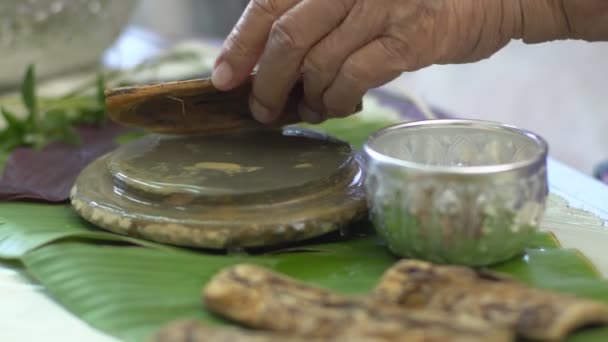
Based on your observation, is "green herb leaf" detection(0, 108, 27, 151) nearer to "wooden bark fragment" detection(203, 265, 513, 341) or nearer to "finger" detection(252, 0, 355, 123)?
"finger" detection(252, 0, 355, 123)

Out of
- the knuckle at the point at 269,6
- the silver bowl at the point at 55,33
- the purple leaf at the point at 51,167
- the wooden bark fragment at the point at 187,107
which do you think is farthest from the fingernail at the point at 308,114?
the silver bowl at the point at 55,33

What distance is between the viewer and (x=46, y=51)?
4.95ft

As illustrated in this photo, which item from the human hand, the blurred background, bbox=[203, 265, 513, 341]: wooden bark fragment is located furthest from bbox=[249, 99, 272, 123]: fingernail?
the blurred background

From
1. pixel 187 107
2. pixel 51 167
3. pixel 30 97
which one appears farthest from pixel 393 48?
pixel 30 97

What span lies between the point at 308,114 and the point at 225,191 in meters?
0.18

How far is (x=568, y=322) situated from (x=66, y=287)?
0.42 metres

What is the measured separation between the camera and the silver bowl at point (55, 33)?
4.65ft

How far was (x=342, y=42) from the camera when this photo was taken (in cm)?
86

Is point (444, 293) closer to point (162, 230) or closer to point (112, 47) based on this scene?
point (162, 230)

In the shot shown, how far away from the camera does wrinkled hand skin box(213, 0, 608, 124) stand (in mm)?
855

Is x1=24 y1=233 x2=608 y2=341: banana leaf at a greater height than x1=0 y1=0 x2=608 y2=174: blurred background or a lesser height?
greater

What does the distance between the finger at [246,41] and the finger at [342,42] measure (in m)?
0.06

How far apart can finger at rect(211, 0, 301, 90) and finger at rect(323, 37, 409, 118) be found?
0.09 meters

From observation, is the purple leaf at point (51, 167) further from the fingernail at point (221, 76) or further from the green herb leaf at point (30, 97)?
the fingernail at point (221, 76)
